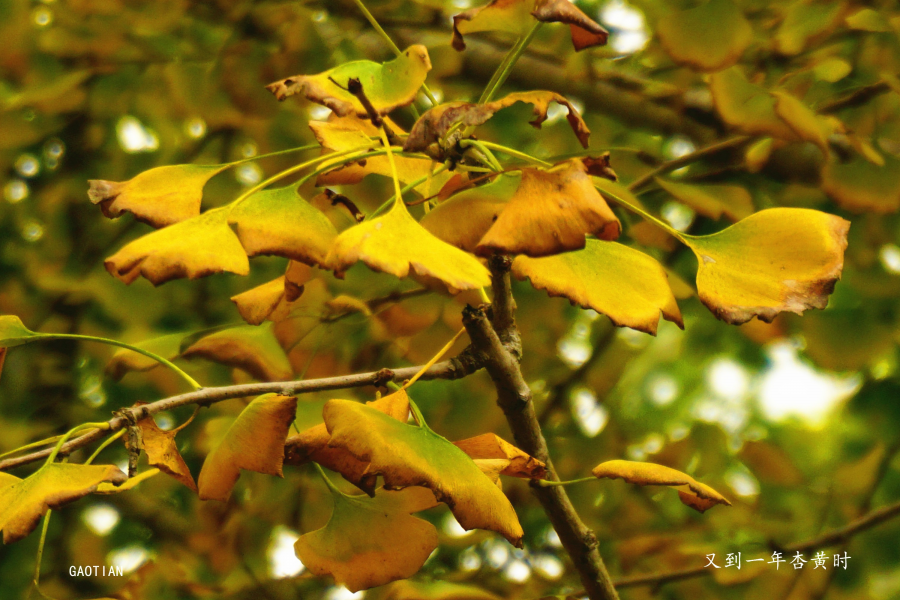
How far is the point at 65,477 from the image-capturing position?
1.39ft

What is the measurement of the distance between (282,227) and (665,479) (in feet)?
0.82

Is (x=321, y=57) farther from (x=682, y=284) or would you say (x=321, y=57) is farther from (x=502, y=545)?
(x=502, y=545)

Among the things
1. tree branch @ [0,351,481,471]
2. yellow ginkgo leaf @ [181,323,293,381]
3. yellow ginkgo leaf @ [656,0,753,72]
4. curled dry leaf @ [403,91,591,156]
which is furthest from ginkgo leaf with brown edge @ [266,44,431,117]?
yellow ginkgo leaf @ [656,0,753,72]

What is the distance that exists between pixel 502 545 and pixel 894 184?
0.76 meters

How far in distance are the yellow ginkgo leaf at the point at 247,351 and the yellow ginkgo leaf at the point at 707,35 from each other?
0.50 meters

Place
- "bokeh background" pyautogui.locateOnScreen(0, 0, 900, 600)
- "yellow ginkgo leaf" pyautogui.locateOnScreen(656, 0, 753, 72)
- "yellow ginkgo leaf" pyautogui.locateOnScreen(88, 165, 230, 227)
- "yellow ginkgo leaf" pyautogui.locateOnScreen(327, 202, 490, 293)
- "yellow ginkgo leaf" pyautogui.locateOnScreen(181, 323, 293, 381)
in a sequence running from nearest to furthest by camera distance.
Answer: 1. "yellow ginkgo leaf" pyautogui.locateOnScreen(327, 202, 490, 293)
2. "yellow ginkgo leaf" pyautogui.locateOnScreen(88, 165, 230, 227)
3. "yellow ginkgo leaf" pyautogui.locateOnScreen(181, 323, 293, 381)
4. "yellow ginkgo leaf" pyautogui.locateOnScreen(656, 0, 753, 72)
5. "bokeh background" pyautogui.locateOnScreen(0, 0, 900, 600)

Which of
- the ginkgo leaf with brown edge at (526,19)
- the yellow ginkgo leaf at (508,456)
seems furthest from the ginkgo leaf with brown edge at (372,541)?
the ginkgo leaf with brown edge at (526,19)

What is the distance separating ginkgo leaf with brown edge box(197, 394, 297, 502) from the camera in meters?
0.44

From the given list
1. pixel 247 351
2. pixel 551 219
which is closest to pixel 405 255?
pixel 551 219

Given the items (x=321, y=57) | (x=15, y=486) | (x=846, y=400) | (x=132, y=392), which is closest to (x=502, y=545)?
(x=846, y=400)

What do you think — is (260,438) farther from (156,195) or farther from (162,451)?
(156,195)

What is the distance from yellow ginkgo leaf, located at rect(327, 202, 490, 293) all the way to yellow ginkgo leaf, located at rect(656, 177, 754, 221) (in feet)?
1.73

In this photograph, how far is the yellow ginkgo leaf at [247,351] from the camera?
0.68 m

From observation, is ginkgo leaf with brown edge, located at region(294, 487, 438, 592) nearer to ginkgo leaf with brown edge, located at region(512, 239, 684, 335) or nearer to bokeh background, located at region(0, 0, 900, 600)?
ginkgo leaf with brown edge, located at region(512, 239, 684, 335)
